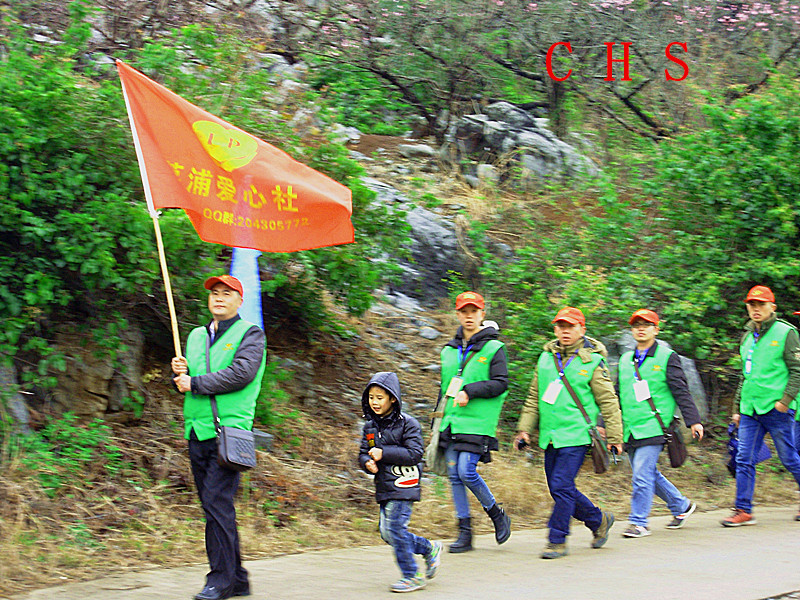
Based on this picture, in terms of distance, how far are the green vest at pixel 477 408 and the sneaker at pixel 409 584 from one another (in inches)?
55.3

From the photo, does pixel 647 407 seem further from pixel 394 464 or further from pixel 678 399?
pixel 394 464

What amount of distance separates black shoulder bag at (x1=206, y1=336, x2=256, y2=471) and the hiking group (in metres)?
0.05

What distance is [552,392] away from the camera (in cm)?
710

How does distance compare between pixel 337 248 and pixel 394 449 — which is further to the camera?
pixel 337 248

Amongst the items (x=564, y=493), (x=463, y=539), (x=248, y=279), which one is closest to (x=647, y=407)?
(x=564, y=493)

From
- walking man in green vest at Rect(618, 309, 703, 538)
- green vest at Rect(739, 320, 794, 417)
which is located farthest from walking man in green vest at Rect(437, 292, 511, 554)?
green vest at Rect(739, 320, 794, 417)

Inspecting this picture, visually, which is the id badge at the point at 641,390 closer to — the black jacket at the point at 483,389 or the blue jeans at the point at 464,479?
the black jacket at the point at 483,389

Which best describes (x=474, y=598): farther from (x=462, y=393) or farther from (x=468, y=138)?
(x=468, y=138)

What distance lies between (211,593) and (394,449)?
4.50ft

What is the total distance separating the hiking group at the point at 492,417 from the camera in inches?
216

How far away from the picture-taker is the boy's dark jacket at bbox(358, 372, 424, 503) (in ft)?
18.5

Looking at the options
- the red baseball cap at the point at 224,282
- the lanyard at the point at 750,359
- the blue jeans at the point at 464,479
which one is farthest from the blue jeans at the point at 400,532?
the lanyard at the point at 750,359

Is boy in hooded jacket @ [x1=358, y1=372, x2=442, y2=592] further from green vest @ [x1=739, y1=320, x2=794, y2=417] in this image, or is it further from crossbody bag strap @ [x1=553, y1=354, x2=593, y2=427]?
green vest @ [x1=739, y1=320, x2=794, y2=417]

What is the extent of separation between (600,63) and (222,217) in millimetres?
14571
